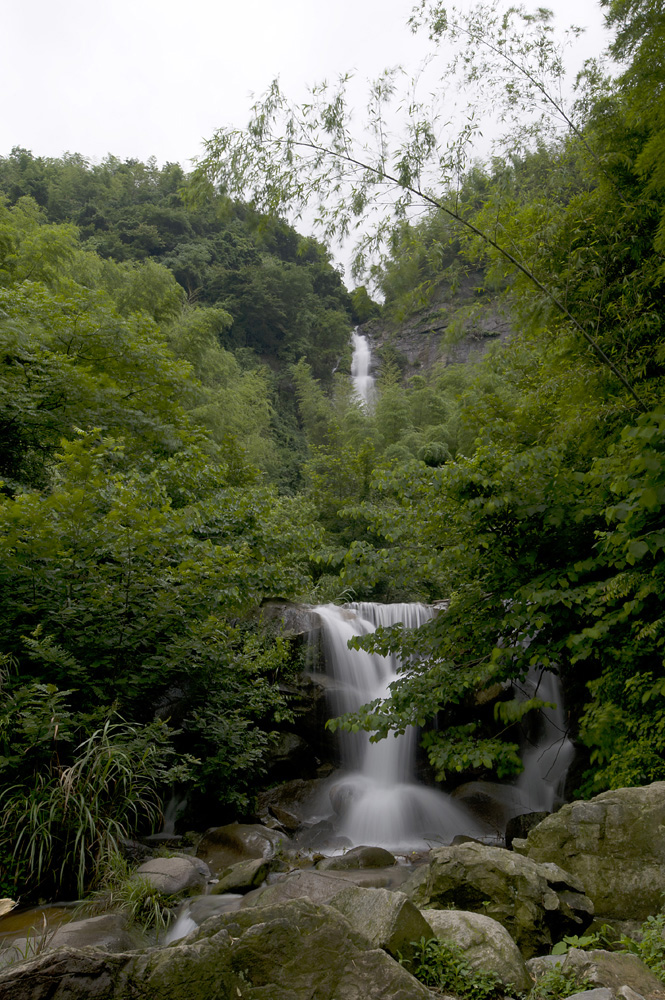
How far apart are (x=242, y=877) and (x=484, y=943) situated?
3186mm

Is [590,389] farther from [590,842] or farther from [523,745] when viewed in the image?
[523,745]

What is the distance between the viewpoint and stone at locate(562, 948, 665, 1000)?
7.30 feet

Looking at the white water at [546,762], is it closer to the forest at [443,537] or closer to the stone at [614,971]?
the forest at [443,537]

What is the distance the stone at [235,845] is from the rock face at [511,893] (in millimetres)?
3057

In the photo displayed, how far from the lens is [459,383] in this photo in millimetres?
28391

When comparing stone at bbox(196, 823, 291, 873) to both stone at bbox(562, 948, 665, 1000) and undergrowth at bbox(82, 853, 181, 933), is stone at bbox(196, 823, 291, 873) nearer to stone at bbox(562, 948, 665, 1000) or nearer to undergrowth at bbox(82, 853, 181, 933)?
undergrowth at bbox(82, 853, 181, 933)

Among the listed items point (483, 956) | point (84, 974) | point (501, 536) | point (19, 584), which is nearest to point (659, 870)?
point (483, 956)

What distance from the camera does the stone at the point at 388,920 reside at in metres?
2.57

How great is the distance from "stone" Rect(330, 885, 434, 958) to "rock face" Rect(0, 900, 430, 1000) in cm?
50

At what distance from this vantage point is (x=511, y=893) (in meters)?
3.47

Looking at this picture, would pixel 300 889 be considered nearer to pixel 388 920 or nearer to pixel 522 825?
pixel 388 920

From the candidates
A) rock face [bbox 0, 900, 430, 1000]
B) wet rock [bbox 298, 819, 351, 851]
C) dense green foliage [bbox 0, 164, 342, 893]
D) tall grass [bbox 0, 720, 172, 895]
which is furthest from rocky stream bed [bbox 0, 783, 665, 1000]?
wet rock [bbox 298, 819, 351, 851]

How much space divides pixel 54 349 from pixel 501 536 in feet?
24.9

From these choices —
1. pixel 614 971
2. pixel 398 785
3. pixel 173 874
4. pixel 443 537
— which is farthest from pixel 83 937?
pixel 398 785
